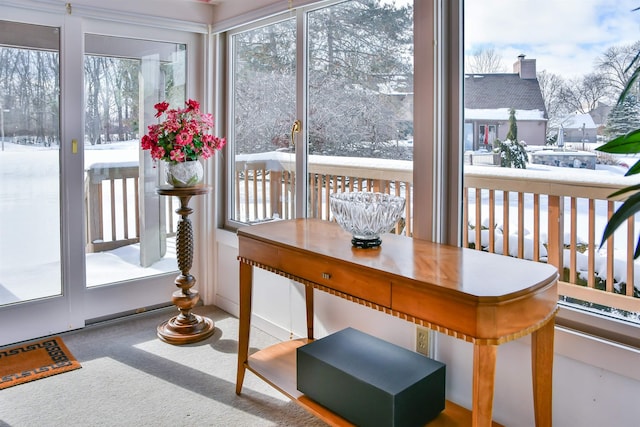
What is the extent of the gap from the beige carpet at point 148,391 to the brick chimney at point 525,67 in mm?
1718

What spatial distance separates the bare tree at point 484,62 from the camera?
82.7 inches

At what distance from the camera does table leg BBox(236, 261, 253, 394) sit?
8.30 feet

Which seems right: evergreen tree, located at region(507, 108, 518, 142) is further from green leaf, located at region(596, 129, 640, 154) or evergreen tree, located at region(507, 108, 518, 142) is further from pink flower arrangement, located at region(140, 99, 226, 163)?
pink flower arrangement, located at region(140, 99, 226, 163)

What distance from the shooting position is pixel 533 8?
6.39 ft

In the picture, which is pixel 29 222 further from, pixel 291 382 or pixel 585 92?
pixel 585 92

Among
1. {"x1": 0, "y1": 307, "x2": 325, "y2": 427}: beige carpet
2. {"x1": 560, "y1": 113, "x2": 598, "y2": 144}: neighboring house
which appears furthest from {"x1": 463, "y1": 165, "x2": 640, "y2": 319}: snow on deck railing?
{"x1": 0, "y1": 307, "x2": 325, "y2": 427}: beige carpet

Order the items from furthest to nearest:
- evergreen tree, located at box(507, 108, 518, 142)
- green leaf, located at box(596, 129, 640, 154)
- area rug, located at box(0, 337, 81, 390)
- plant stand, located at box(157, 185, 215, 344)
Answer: plant stand, located at box(157, 185, 215, 344) < area rug, located at box(0, 337, 81, 390) < evergreen tree, located at box(507, 108, 518, 142) < green leaf, located at box(596, 129, 640, 154)

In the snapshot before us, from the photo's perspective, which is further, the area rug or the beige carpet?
the area rug

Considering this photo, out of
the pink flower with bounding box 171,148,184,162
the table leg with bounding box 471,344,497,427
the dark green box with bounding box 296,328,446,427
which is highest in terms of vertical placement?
the pink flower with bounding box 171,148,184,162

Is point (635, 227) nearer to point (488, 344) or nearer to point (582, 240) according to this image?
point (582, 240)

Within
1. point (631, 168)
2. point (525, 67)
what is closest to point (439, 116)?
point (525, 67)

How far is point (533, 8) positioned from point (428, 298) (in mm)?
1201

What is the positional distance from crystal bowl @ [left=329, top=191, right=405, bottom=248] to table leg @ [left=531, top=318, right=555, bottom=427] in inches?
26.3

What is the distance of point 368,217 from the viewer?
79.7 inches
